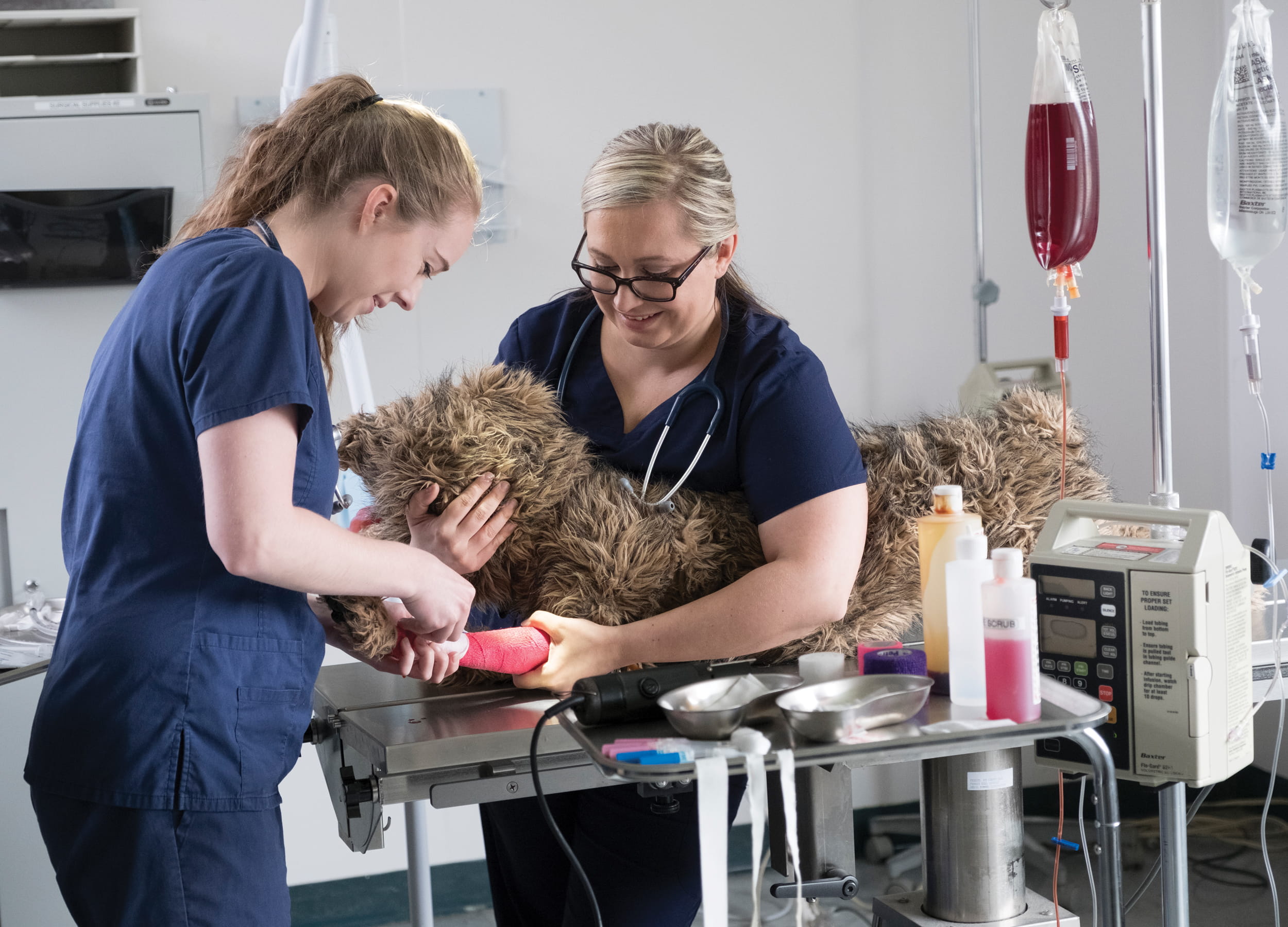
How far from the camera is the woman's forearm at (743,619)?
1.40 metres

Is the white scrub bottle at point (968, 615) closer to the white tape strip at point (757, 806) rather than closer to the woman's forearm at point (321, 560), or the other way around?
the white tape strip at point (757, 806)

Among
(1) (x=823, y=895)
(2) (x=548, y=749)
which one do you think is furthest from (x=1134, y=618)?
(2) (x=548, y=749)

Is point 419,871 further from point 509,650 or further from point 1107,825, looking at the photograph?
point 1107,825

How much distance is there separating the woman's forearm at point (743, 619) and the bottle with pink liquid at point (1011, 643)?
0.35 metres

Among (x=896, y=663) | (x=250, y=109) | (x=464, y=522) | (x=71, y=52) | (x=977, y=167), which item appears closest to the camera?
(x=896, y=663)

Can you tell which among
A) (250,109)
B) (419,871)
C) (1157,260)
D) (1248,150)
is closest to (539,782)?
(419,871)

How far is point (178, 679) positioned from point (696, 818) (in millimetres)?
646

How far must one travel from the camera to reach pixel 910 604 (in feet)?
5.21

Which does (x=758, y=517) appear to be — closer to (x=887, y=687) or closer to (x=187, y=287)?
(x=887, y=687)

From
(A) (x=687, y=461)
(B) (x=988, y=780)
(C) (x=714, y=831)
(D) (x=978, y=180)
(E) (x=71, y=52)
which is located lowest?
(B) (x=988, y=780)

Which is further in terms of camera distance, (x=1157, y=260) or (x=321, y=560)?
(x=1157, y=260)

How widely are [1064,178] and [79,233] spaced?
1.87 m

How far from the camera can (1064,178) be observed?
1.49 metres

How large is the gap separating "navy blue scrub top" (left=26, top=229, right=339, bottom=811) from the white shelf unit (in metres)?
1.53
